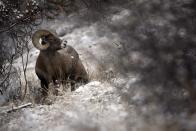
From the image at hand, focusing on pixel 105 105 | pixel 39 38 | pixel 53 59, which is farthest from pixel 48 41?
pixel 105 105

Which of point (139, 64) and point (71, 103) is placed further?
point (71, 103)

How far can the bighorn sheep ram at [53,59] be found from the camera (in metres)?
12.5

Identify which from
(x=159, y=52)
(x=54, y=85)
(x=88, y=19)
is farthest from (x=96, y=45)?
(x=159, y=52)

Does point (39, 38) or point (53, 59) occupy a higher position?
point (39, 38)

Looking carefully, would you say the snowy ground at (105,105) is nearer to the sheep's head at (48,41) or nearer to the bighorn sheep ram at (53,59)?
the bighorn sheep ram at (53,59)

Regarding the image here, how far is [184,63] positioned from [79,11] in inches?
405

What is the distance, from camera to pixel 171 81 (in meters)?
8.22

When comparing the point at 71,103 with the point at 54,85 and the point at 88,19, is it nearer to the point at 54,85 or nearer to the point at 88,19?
the point at 54,85

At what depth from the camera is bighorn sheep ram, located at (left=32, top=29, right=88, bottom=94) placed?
12.5 meters

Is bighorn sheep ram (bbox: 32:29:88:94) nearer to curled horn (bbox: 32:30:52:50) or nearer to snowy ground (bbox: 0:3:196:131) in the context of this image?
curled horn (bbox: 32:30:52:50)

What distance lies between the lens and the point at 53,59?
1255cm

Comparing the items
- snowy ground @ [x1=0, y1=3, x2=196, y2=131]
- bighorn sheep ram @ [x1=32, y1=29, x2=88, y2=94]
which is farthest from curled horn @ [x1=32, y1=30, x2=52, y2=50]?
snowy ground @ [x1=0, y1=3, x2=196, y2=131]

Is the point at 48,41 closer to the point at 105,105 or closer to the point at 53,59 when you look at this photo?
the point at 53,59

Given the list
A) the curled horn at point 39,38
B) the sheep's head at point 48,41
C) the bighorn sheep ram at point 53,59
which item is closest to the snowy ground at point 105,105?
the bighorn sheep ram at point 53,59
